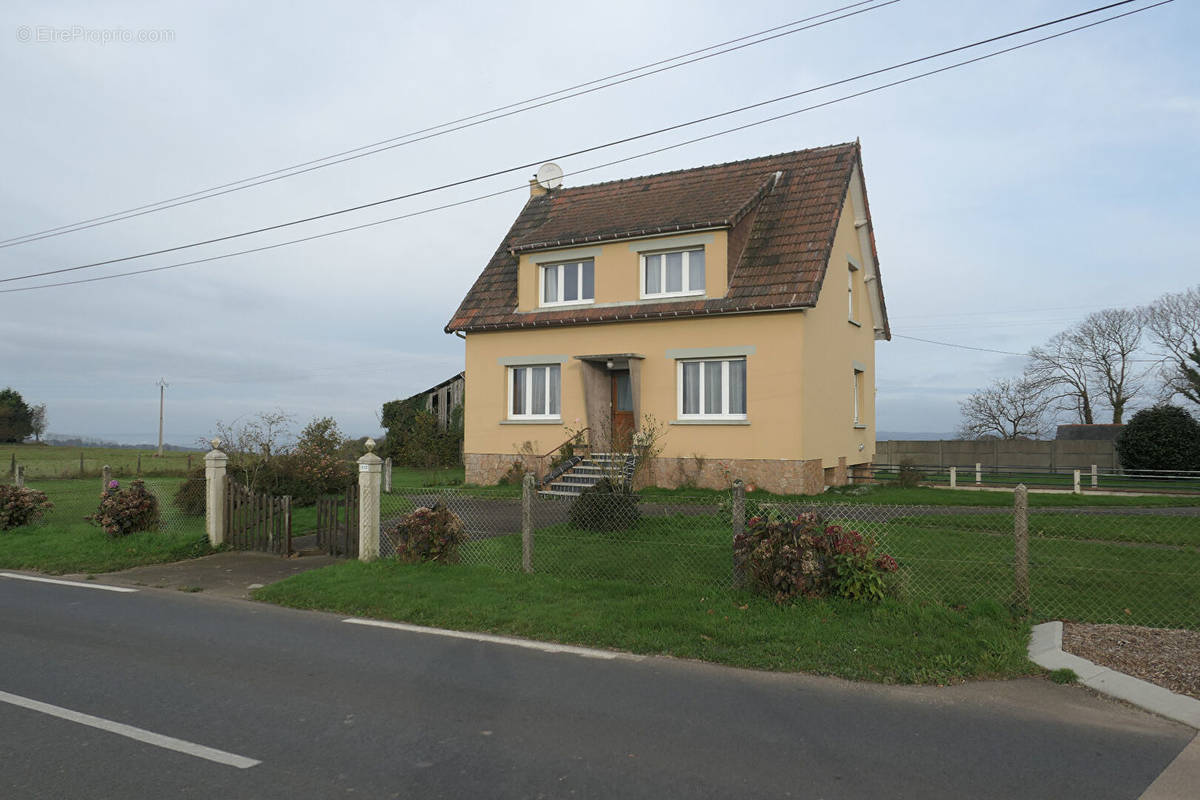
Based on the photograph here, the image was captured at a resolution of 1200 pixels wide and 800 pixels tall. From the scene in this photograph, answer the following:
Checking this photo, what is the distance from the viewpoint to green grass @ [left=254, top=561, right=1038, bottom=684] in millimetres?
6566

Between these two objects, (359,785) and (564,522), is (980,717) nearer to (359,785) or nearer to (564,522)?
(359,785)

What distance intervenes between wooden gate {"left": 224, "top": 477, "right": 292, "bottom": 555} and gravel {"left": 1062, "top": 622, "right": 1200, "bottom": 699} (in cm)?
1103

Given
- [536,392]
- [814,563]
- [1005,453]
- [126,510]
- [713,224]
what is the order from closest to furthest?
1. [814,563]
2. [126,510]
3. [713,224]
4. [536,392]
5. [1005,453]

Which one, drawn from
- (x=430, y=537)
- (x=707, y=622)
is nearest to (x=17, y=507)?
(x=430, y=537)

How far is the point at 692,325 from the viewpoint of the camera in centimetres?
1988

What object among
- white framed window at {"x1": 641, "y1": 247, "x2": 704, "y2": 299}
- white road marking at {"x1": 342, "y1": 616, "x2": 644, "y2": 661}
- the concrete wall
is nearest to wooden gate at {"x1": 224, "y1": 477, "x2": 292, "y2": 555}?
white road marking at {"x1": 342, "y1": 616, "x2": 644, "y2": 661}

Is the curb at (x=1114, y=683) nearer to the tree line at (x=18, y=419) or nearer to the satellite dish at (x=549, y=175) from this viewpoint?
the satellite dish at (x=549, y=175)

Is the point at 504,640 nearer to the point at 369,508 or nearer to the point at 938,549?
the point at 369,508

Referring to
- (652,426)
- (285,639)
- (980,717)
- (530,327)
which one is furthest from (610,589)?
(530,327)

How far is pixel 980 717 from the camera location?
5.47m

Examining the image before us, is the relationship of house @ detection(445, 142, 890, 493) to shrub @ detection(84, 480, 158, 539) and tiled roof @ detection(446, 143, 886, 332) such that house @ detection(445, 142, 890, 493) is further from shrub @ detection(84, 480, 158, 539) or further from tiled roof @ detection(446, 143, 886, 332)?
shrub @ detection(84, 480, 158, 539)

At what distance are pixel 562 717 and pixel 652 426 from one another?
15.0 metres

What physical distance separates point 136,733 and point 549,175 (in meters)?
23.4

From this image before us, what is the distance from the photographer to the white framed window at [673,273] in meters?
20.3
